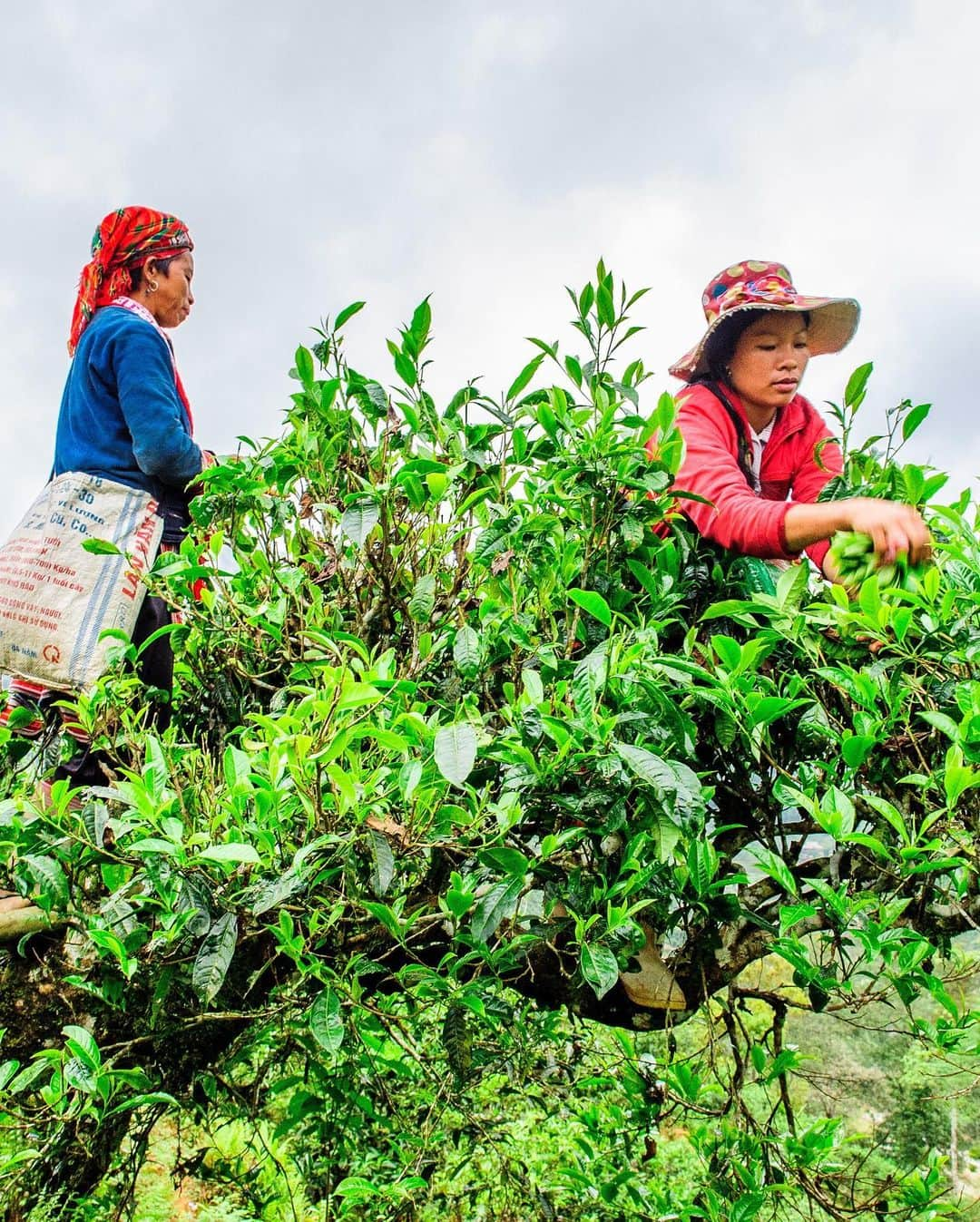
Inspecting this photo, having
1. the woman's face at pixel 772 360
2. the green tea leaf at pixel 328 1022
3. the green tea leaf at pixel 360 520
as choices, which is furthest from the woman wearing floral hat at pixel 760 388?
the green tea leaf at pixel 328 1022

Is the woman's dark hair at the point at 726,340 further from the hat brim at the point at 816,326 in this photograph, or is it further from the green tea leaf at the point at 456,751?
the green tea leaf at the point at 456,751

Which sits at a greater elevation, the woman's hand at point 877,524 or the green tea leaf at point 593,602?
the woman's hand at point 877,524

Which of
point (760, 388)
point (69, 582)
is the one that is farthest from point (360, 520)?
point (760, 388)

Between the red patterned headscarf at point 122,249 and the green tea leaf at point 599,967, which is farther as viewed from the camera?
the red patterned headscarf at point 122,249

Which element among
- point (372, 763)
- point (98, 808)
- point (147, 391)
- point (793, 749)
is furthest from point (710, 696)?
point (147, 391)

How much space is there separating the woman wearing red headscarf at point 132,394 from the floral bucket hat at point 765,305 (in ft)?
3.68

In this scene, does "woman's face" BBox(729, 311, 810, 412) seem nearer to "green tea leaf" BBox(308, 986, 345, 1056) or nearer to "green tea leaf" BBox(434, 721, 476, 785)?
"green tea leaf" BBox(434, 721, 476, 785)

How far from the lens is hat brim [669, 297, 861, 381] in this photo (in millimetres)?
1866

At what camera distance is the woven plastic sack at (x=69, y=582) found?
1.78 meters

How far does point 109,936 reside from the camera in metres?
1.21

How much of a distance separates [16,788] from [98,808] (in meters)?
0.24

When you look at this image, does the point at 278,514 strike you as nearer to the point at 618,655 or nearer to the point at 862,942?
the point at 618,655

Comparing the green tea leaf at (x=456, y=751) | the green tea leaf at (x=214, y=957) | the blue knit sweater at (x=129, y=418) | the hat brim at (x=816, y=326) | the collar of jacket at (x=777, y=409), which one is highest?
the hat brim at (x=816, y=326)

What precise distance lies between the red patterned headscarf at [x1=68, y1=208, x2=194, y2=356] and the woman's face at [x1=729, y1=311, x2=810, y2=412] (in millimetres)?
1429
